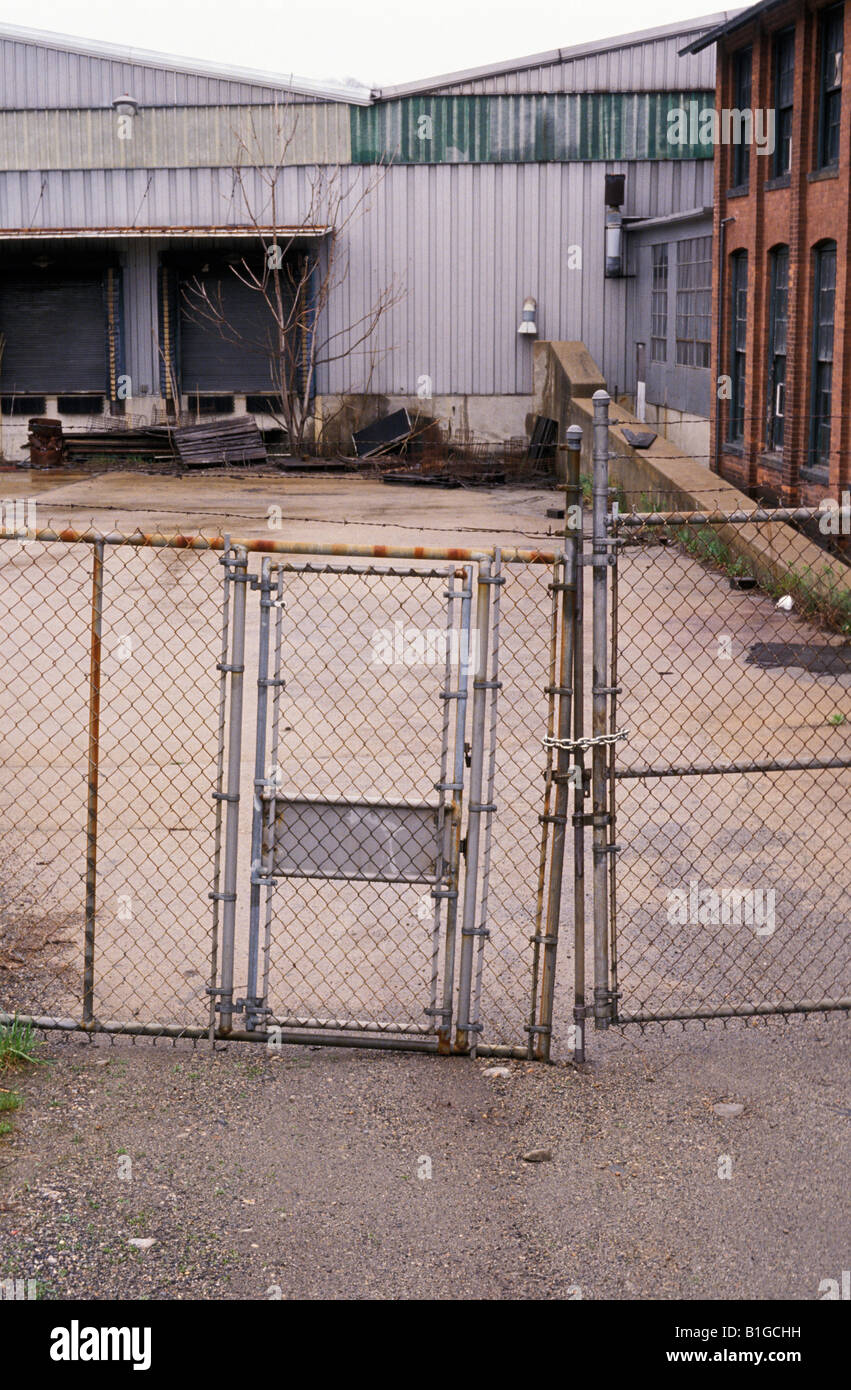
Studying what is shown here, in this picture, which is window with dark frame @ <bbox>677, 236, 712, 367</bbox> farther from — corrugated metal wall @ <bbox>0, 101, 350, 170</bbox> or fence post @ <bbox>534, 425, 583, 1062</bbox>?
fence post @ <bbox>534, 425, 583, 1062</bbox>

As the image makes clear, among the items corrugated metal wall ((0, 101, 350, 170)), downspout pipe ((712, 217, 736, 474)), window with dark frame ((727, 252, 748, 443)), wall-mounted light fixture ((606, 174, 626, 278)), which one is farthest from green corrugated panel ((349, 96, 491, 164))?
window with dark frame ((727, 252, 748, 443))

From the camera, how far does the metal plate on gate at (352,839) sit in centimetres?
546

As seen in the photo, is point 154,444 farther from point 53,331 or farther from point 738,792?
point 738,792

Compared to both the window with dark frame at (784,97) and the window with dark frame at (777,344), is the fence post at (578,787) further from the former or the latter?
the window with dark frame at (784,97)

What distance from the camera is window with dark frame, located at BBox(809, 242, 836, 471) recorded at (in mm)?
18094

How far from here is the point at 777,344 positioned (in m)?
20.3

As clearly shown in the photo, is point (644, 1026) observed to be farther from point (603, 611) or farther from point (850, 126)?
point (850, 126)

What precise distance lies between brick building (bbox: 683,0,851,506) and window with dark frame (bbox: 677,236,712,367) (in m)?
1.52

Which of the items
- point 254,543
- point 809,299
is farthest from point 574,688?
point 809,299

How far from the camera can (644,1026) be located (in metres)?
5.94

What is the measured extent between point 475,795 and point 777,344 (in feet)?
53.8

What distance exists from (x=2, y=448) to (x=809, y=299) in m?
18.1

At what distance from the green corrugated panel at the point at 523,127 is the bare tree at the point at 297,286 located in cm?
94

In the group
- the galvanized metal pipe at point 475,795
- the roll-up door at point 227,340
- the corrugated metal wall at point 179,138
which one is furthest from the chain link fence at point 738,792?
the corrugated metal wall at point 179,138
